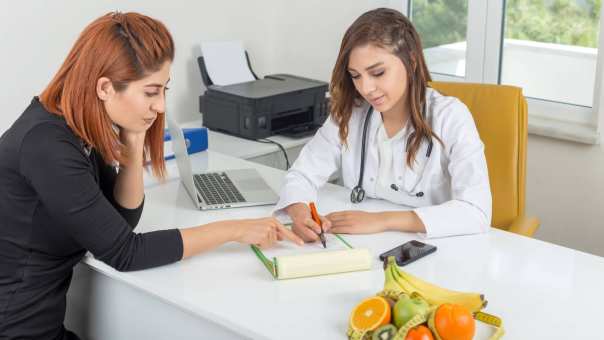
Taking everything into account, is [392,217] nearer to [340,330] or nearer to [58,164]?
[340,330]

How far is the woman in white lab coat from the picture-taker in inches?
71.6

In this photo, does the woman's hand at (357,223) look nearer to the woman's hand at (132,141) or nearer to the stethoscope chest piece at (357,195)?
the stethoscope chest piece at (357,195)

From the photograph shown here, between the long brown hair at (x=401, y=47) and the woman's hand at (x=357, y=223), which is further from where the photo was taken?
the long brown hair at (x=401, y=47)

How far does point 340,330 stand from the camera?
1.37 m

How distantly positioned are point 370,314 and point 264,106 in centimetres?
171

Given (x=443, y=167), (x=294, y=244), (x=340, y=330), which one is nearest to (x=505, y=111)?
(x=443, y=167)

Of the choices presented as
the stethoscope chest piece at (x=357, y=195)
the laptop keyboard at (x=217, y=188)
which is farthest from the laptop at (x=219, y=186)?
the stethoscope chest piece at (x=357, y=195)

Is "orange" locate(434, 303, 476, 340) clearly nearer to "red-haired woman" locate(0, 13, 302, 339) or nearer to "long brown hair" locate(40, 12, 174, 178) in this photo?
"red-haired woman" locate(0, 13, 302, 339)

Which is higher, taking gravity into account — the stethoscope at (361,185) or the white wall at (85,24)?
the white wall at (85,24)

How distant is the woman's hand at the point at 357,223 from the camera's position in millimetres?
1809

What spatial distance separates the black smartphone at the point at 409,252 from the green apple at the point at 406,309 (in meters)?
0.31

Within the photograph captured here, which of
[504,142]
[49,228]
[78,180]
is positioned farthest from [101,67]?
[504,142]

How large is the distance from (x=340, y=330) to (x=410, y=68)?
84 cm

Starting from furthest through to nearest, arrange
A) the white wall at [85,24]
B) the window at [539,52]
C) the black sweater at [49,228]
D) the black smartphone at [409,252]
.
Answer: the window at [539,52] < the white wall at [85,24] < the black smartphone at [409,252] < the black sweater at [49,228]
